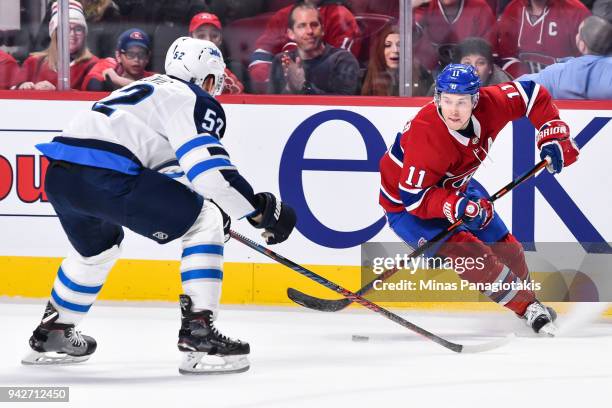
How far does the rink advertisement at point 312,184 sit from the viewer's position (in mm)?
4492

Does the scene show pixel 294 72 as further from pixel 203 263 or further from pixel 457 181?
pixel 203 263

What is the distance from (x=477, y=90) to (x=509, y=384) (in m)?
1.12

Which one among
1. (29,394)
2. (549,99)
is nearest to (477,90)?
(549,99)

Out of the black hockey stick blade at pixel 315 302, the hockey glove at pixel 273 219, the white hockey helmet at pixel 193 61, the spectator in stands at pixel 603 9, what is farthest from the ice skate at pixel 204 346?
the spectator in stands at pixel 603 9

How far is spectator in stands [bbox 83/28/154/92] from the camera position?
4.72m

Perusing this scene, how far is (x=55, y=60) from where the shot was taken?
477cm

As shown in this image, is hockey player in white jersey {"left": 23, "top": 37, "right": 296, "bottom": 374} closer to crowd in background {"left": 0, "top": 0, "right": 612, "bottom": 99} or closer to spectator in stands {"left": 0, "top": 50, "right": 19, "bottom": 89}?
crowd in background {"left": 0, "top": 0, "right": 612, "bottom": 99}

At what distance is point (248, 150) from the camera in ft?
15.2

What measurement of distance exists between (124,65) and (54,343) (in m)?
1.51

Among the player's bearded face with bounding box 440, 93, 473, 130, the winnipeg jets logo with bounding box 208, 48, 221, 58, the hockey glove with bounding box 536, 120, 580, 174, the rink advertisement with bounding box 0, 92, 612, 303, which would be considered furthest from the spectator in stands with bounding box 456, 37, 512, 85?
the winnipeg jets logo with bounding box 208, 48, 221, 58

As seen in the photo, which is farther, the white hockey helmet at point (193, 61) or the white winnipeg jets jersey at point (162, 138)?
the white hockey helmet at point (193, 61)

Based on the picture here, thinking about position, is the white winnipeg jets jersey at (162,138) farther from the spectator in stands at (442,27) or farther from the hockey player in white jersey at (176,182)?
the spectator in stands at (442,27)

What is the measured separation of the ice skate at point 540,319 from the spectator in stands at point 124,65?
5.88ft

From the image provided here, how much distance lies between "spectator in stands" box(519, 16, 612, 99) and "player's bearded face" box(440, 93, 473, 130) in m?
0.67
